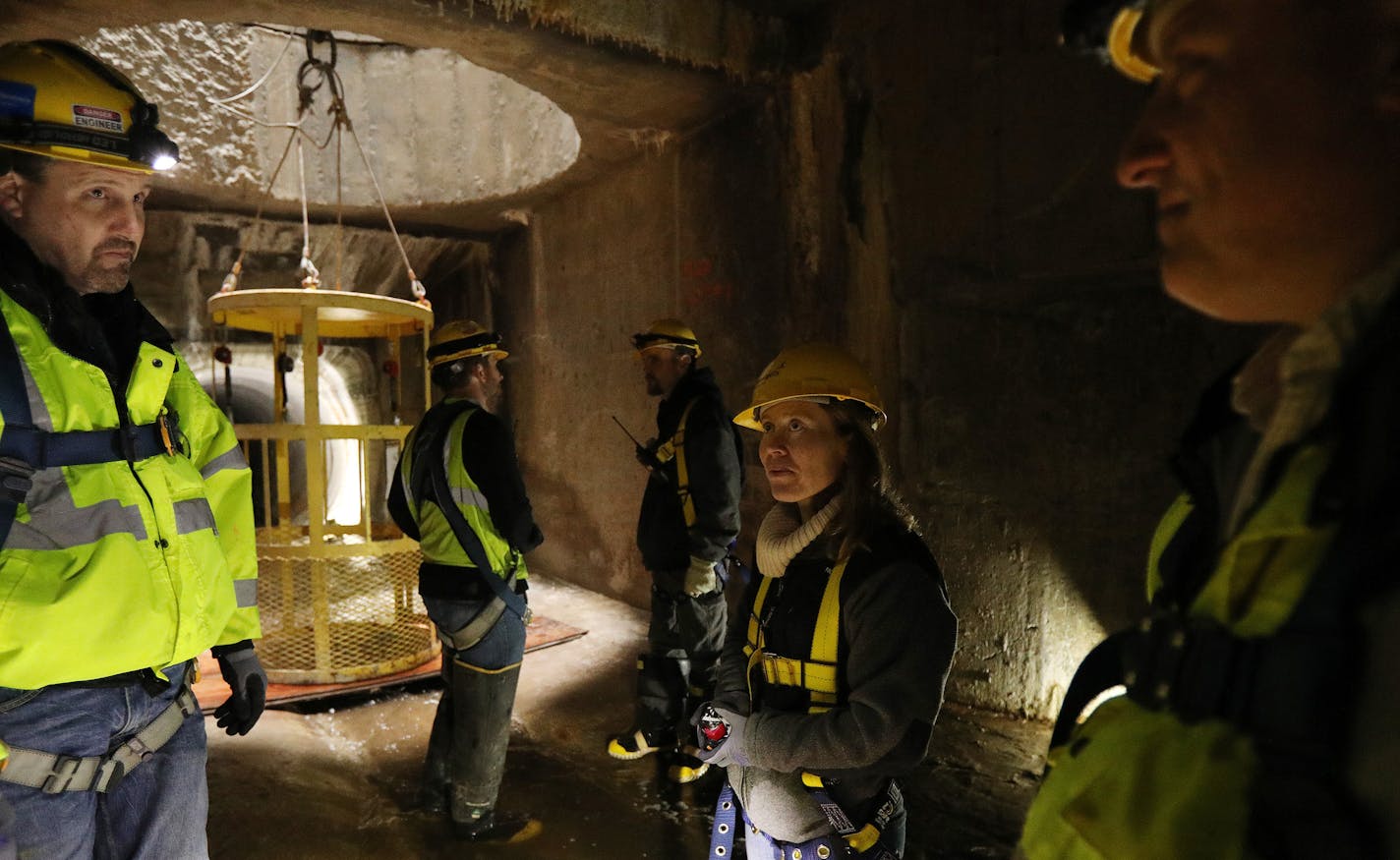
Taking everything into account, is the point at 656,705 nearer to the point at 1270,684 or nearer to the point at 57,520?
the point at 57,520

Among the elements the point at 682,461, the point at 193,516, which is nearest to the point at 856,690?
the point at 193,516

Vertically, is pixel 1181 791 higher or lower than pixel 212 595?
higher

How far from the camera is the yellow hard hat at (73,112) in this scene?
179 cm

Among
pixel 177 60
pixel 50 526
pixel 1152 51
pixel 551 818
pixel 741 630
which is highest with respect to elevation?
pixel 177 60

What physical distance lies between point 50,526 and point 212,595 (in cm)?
44

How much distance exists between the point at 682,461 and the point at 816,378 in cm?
206

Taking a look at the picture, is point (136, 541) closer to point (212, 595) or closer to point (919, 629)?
point (212, 595)

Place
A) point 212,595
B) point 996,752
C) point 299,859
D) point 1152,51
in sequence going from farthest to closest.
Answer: point 996,752 < point 299,859 < point 212,595 < point 1152,51

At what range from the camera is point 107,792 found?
72.5 inches

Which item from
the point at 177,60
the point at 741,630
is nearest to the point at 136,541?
the point at 741,630

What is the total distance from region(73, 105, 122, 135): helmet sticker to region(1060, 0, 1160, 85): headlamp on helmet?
85.9 inches

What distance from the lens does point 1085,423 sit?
3654 mm

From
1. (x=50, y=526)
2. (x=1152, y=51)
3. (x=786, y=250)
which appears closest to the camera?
(x=1152, y=51)

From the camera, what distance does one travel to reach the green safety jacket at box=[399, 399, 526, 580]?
3.27 m
